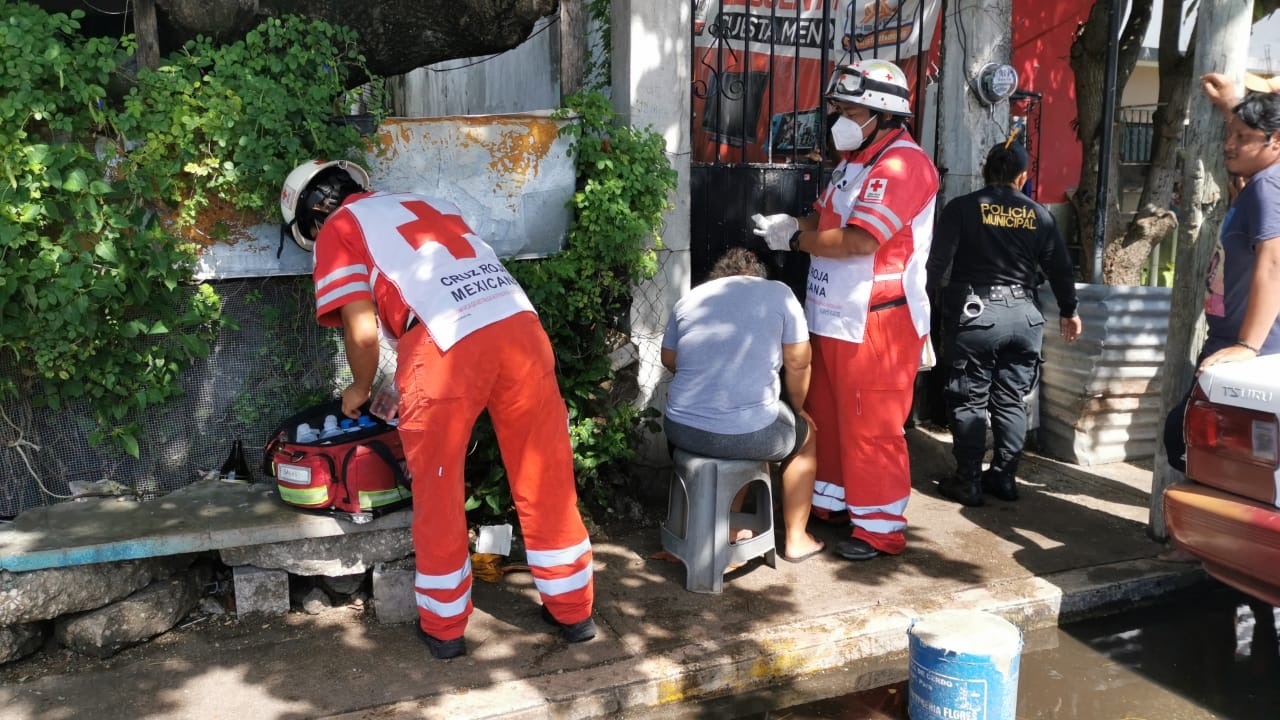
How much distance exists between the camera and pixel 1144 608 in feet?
14.6

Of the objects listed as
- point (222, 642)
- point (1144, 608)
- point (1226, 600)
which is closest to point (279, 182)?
point (222, 642)

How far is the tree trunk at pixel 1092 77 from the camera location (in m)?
7.61

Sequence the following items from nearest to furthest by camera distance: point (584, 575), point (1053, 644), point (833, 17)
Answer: point (584, 575)
point (1053, 644)
point (833, 17)

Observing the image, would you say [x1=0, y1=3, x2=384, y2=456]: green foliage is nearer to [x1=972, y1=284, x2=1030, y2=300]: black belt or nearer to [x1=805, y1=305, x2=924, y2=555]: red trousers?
[x1=805, y1=305, x2=924, y2=555]: red trousers

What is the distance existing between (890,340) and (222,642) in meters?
3.13

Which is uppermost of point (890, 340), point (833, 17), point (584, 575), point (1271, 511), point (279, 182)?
point (833, 17)

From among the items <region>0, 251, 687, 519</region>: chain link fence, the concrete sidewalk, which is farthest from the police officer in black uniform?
<region>0, 251, 687, 519</region>: chain link fence

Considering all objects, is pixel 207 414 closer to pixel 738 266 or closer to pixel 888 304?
pixel 738 266

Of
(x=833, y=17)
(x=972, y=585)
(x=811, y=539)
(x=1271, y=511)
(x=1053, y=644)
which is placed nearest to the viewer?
(x=1271, y=511)

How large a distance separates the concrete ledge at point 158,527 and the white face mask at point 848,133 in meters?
2.57

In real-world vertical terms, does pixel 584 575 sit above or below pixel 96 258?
below

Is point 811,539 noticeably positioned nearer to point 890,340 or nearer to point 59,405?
point 890,340

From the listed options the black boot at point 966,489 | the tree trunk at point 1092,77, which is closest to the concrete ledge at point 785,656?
the black boot at point 966,489

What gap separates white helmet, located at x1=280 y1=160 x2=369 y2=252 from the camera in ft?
12.8
